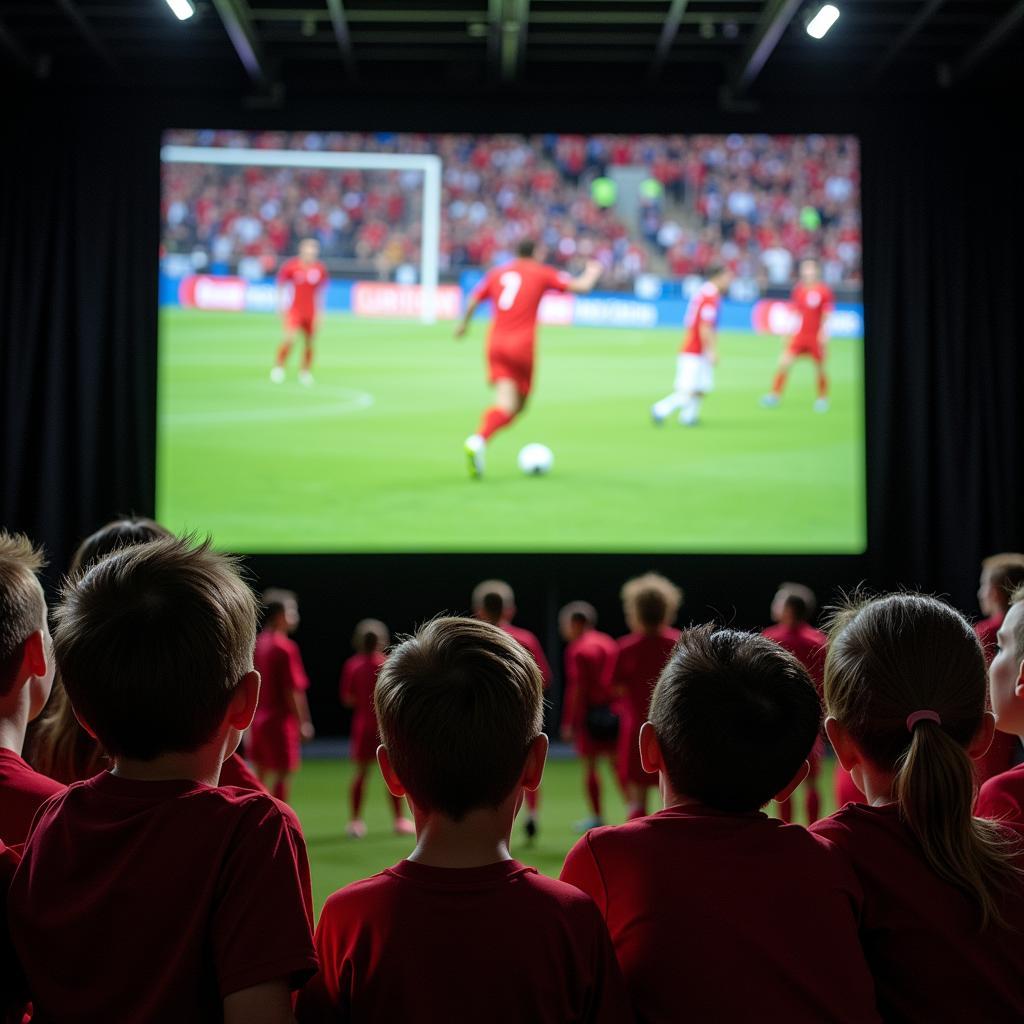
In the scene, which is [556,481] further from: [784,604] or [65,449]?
[65,449]

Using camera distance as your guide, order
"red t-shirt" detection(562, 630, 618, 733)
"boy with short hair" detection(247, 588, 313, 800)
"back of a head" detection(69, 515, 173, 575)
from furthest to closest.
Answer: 1. "red t-shirt" detection(562, 630, 618, 733)
2. "boy with short hair" detection(247, 588, 313, 800)
3. "back of a head" detection(69, 515, 173, 575)

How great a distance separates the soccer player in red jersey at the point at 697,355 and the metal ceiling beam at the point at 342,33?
10.4 ft

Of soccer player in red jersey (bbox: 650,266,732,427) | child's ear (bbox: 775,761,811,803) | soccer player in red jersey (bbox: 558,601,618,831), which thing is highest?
soccer player in red jersey (bbox: 650,266,732,427)

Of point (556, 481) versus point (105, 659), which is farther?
point (556, 481)

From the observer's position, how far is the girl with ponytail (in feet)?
4.49

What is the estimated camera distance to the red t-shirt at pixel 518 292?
8.48 metres

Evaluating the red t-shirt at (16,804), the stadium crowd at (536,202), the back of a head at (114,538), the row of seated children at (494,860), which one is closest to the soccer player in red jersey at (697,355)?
the stadium crowd at (536,202)

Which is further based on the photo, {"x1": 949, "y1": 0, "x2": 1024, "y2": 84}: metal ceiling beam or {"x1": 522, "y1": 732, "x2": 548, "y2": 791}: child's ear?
{"x1": 949, "y1": 0, "x2": 1024, "y2": 84}: metal ceiling beam

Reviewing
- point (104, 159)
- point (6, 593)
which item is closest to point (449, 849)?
point (6, 593)

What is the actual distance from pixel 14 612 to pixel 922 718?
1.23 metres

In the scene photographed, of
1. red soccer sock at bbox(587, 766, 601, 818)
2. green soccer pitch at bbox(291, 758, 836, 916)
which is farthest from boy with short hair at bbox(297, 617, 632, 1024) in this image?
red soccer sock at bbox(587, 766, 601, 818)

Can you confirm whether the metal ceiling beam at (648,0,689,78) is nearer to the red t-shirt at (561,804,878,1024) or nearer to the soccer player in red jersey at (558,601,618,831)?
the soccer player in red jersey at (558,601,618,831)

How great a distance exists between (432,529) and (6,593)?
6720mm

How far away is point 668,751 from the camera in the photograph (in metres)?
1.42
